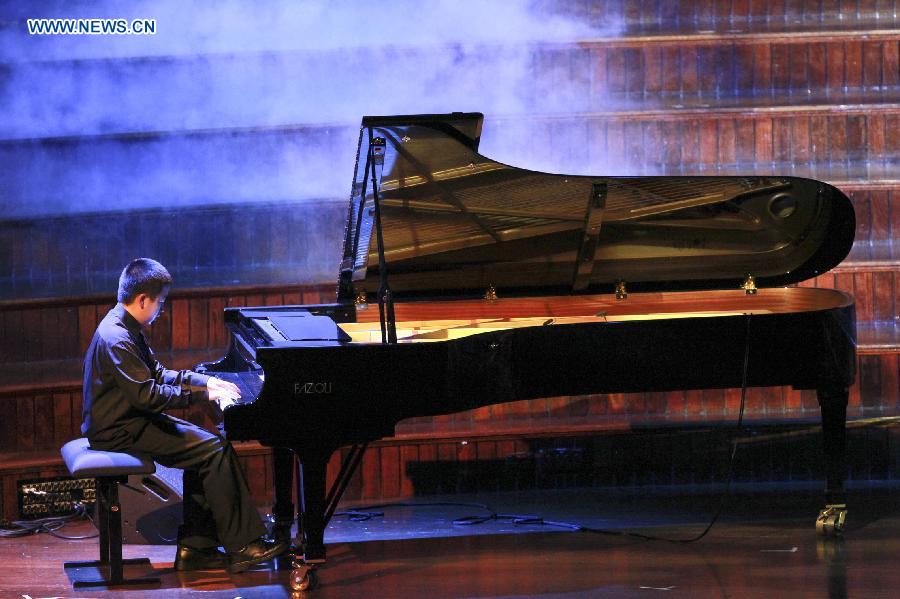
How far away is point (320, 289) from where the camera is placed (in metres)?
5.93

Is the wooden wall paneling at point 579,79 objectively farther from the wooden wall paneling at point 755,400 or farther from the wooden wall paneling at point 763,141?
the wooden wall paneling at point 755,400

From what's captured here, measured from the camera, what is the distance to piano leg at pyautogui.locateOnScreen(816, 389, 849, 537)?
181 inches

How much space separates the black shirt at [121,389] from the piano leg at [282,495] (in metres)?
0.49

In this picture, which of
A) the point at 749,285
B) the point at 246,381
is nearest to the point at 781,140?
the point at 749,285

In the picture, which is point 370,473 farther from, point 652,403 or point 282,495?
point 652,403

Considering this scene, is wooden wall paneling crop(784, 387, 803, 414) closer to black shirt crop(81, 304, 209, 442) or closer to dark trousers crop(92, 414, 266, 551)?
dark trousers crop(92, 414, 266, 551)

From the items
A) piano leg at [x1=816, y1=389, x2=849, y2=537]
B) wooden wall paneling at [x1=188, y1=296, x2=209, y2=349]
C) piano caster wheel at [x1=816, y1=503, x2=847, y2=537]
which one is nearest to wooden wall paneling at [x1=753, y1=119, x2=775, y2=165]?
piano leg at [x1=816, y1=389, x2=849, y2=537]

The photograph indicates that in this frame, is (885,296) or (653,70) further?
(653,70)

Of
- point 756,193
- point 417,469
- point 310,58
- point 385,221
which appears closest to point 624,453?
point 417,469

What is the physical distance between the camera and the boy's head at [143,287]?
4.19m

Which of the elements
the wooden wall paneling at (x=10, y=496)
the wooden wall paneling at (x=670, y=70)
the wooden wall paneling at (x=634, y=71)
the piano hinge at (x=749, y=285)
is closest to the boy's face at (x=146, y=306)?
the wooden wall paneling at (x=10, y=496)

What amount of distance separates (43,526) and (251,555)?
122 centimetres

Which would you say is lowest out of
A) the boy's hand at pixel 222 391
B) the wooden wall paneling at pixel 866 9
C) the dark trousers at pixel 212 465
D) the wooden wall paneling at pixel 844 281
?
the dark trousers at pixel 212 465

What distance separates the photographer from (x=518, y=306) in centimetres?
498
